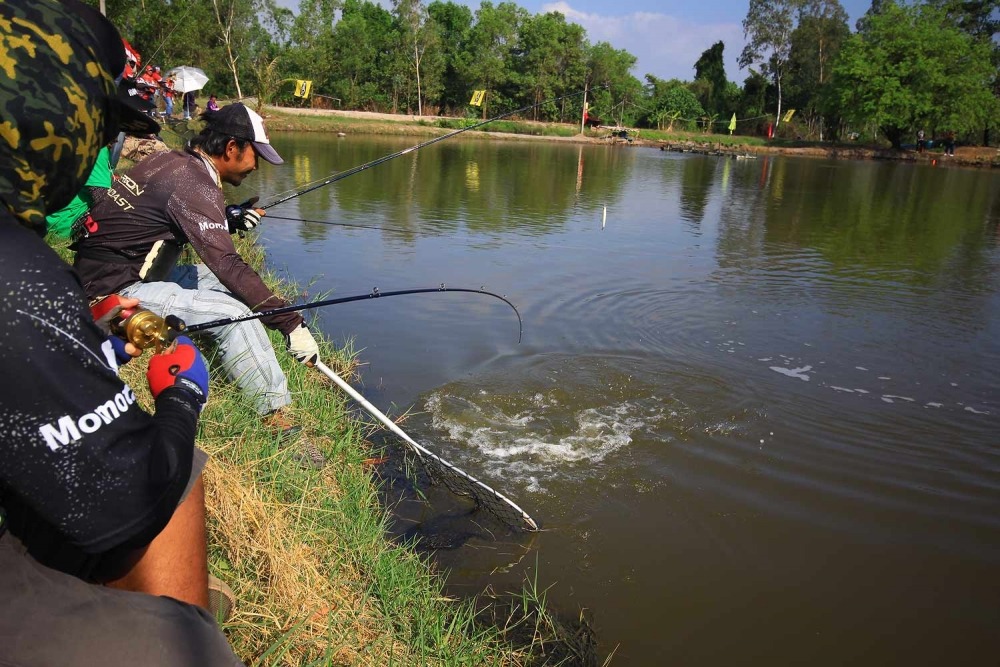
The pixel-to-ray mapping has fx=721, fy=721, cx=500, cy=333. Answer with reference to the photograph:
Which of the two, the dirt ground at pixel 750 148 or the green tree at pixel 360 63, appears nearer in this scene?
the dirt ground at pixel 750 148

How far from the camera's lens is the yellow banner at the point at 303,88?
4959cm

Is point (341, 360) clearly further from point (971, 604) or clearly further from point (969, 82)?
point (969, 82)

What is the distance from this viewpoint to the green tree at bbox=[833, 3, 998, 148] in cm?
4825

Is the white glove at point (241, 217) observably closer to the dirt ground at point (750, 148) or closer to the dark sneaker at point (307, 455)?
the dark sneaker at point (307, 455)

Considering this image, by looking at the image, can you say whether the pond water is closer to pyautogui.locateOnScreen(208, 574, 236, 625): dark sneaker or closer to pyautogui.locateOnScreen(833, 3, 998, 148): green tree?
pyautogui.locateOnScreen(208, 574, 236, 625): dark sneaker

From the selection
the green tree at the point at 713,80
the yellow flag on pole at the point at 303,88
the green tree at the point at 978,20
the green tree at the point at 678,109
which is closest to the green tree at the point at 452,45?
the yellow flag on pole at the point at 303,88

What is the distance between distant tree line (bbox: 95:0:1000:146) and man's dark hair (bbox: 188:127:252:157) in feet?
129

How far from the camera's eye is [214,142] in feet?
13.5

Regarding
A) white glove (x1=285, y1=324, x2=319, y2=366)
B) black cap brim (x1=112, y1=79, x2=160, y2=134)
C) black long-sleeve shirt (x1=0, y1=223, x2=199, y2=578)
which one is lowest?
white glove (x1=285, y1=324, x2=319, y2=366)

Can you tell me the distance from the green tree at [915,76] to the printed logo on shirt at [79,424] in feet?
188

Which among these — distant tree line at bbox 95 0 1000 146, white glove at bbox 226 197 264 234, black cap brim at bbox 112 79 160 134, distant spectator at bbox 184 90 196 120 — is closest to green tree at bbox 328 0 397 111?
distant tree line at bbox 95 0 1000 146

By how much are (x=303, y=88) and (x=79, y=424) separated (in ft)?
175

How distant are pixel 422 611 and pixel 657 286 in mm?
7477

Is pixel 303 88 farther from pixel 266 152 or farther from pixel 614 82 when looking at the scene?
pixel 266 152
